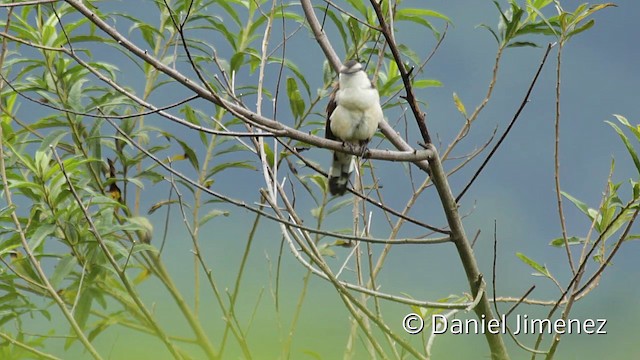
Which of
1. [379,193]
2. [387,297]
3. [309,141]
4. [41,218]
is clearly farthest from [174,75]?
[41,218]

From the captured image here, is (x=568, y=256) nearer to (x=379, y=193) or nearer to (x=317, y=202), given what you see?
(x=379, y=193)

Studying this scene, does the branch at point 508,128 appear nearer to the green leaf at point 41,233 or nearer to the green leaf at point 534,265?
the green leaf at point 534,265

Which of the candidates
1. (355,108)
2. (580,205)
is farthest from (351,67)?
(580,205)

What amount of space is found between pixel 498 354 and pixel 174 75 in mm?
1607

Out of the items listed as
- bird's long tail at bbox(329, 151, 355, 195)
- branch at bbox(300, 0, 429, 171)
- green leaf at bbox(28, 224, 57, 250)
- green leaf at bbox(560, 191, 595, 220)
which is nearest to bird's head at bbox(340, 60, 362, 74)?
branch at bbox(300, 0, 429, 171)

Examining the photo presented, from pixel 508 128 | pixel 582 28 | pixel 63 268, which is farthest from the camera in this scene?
pixel 63 268

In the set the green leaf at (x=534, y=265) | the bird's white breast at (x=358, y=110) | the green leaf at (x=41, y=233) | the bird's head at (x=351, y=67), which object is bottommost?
the green leaf at (x=534, y=265)

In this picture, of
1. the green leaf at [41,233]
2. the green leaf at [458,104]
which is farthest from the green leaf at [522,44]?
the green leaf at [41,233]

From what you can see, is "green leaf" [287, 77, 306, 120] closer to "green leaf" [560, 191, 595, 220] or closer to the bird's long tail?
the bird's long tail

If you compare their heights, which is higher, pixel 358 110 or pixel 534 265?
pixel 358 110

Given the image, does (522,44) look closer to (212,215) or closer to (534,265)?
(534,265)

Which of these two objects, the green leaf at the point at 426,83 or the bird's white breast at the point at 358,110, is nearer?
the bird's white breast at the point at 358,110

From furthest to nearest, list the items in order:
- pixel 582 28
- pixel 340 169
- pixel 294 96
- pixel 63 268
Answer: pixel 294 96, pixel 340 169, pixel 63 268, pixel 582 28

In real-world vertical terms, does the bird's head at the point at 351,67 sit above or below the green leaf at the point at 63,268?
above
